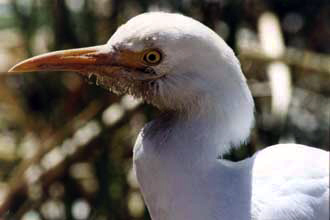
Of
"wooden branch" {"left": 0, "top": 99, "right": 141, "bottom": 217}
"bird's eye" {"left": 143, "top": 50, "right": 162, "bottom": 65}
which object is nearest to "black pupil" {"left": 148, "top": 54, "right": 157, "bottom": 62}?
"bird's eye" {"left": 143, "top": 50, "right": 162, "bottom": 65}

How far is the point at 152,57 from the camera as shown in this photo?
5.27 ft

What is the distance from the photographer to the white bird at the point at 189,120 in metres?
1.59

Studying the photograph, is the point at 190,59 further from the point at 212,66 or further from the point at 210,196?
the point at 210,196

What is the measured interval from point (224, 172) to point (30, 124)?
2.23 metres

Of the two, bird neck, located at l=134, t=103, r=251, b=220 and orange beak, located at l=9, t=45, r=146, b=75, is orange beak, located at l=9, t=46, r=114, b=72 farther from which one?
bird neck, located at l=134, t=103, r=251, b=220

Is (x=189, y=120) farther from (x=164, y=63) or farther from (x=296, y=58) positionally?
(x=296, y=58)

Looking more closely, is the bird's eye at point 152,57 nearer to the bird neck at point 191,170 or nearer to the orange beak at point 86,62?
the orange beak at point 86,62

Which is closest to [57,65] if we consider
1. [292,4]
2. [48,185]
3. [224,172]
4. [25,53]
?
[224,172]

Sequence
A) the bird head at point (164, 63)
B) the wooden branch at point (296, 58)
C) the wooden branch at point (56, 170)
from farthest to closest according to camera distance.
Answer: the wooden branch at point (296, 58), the wooden branch at point (56, 170), the bird head at point (164, 63)

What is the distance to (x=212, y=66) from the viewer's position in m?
1.60

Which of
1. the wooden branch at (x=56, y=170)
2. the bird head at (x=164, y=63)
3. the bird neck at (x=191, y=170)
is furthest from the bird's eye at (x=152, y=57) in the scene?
the wooden branch at (x=56, y=170)

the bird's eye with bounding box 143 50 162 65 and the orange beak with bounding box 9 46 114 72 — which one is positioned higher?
the bird's eye with bounding box 143 50 162 65

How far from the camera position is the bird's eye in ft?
5.24

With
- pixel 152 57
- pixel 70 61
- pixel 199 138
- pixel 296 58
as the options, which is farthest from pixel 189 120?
Result: pixel 296 58
